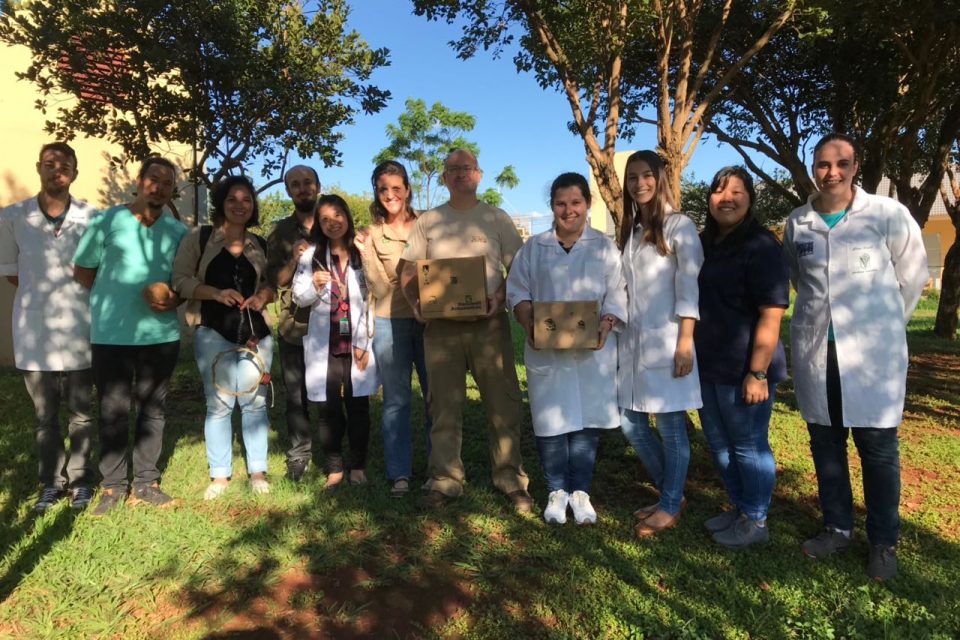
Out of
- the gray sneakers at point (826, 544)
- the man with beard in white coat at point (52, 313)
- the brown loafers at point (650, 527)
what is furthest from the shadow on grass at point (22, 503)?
the gray sneakers at point (826, 544)

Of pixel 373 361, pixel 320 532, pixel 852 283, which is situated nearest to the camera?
pixel 852 283

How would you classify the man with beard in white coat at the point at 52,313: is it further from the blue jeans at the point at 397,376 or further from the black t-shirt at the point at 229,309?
the blue jeans at the point at 397,376

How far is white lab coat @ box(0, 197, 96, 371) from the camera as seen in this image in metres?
3.78

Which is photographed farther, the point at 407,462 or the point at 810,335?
the point at 407,462

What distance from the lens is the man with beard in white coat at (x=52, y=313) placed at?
3785 mm

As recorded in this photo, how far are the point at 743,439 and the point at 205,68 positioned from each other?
499 centimetres

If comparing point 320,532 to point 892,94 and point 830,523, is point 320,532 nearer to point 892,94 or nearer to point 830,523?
point 830,523

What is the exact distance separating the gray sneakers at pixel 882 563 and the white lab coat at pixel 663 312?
1030mm

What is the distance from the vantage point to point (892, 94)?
27.5 feet

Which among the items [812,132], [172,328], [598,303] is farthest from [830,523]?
[812,132]

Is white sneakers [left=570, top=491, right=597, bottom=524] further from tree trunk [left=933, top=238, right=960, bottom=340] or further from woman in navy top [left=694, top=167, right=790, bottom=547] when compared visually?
tree trunk [left=933, top=238, right=960, bottom=340]

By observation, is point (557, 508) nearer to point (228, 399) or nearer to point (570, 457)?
A: point (570, 457)

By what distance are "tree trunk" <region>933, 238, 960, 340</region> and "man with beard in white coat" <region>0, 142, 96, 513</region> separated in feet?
40.0

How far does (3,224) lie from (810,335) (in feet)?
14.8
